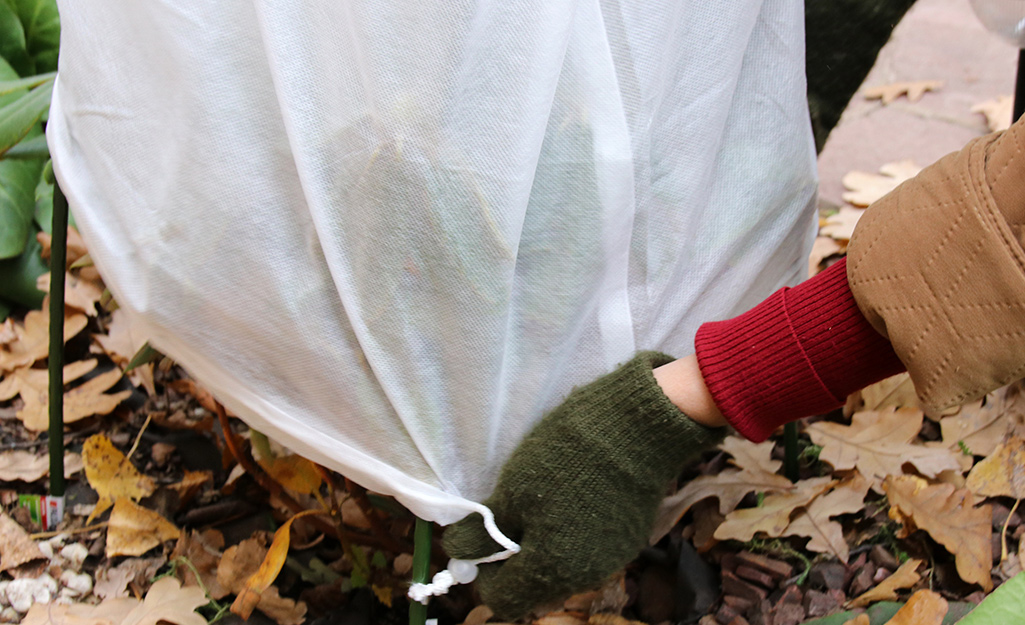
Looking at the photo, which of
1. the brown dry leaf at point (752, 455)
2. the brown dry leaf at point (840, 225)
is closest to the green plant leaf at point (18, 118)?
the brown dry leaf at point (752, 455)

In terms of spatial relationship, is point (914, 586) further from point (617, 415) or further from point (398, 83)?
point (398, 83)

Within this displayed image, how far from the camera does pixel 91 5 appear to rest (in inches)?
32.4

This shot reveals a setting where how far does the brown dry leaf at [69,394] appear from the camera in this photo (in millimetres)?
1327

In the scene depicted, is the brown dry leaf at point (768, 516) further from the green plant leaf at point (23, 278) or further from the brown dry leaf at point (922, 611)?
the green plant leaf at point (23, 278)

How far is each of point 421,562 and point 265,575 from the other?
0.71ft

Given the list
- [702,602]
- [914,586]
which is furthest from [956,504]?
[702,602]

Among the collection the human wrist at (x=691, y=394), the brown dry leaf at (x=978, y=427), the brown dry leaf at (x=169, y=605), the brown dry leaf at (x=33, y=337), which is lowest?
the brown dry leaf at (x=33, y=337)

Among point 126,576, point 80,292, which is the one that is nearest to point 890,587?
point 126,576

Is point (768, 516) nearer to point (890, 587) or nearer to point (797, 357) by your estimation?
point (890, 587)

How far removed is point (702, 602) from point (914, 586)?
25cm

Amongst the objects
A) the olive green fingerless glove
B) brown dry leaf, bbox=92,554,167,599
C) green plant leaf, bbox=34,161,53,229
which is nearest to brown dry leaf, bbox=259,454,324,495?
brown dry leaf, bbox=92,554,167,599

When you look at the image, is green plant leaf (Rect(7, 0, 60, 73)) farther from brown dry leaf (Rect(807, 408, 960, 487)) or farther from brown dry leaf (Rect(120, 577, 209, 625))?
brown dry leaf (Rect(807, 408, 960, 487))

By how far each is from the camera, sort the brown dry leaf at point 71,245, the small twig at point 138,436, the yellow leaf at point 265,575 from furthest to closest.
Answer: the brown dry leaf at point 71,245 → the small twig at point 138,436 → the yellow leaf at point 265,575

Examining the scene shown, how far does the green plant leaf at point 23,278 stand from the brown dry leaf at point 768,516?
125 cm
